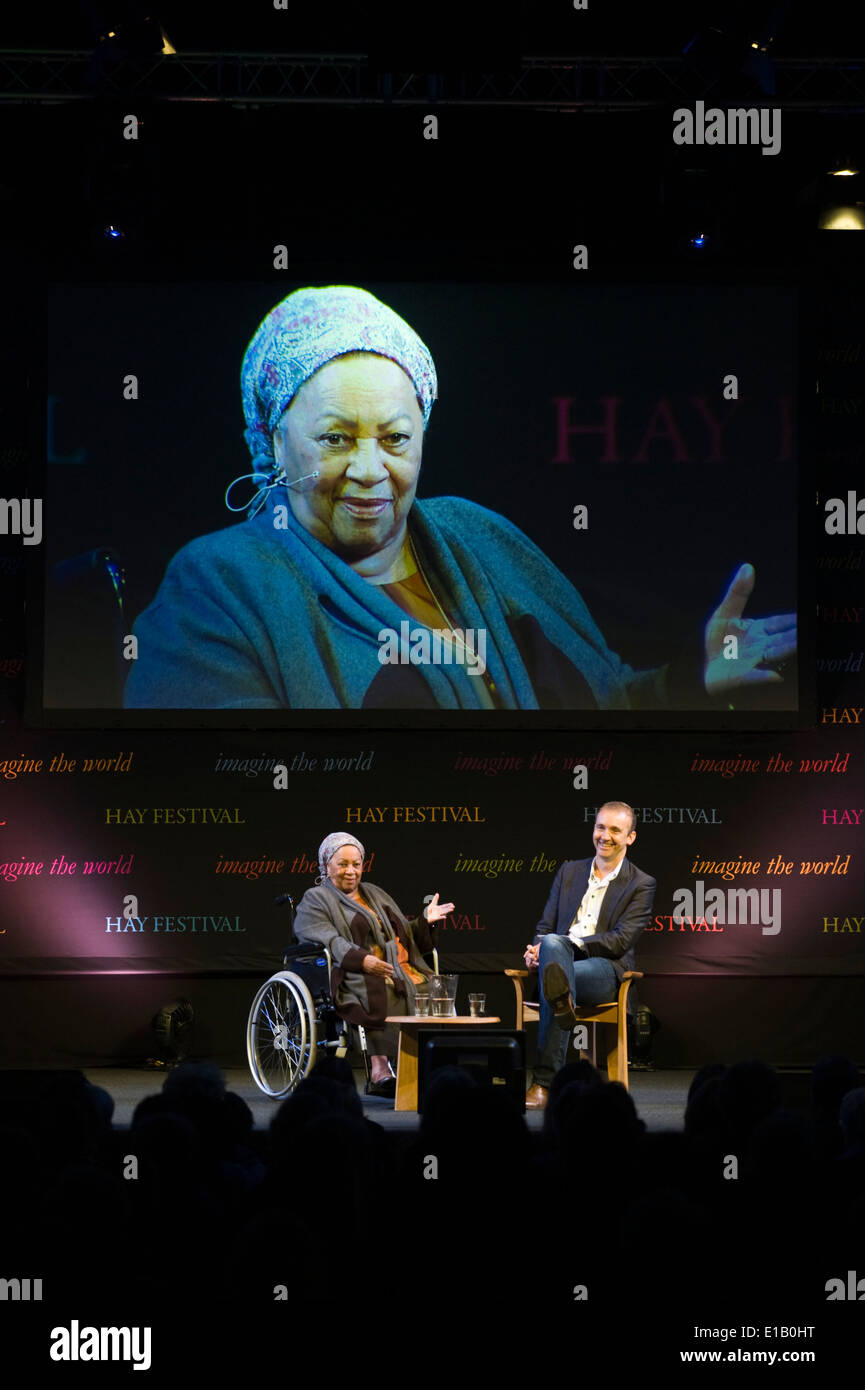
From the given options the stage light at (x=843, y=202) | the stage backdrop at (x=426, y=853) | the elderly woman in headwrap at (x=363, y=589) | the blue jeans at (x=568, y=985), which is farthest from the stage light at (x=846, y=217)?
the blue jeans at (x=568, y=985)

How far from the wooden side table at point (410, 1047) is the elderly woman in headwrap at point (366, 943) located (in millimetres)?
264

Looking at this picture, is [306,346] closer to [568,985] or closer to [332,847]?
[332,847]

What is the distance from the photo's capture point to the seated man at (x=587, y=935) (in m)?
5.69

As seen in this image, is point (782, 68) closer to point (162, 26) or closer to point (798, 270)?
point (798, 270)

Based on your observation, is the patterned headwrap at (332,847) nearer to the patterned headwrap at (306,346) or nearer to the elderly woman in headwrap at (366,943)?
the elderly woman in headwrap at (366,943)

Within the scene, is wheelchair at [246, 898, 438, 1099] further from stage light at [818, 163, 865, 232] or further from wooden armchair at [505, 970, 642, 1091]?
stage light at [818, 163, 865, 232]

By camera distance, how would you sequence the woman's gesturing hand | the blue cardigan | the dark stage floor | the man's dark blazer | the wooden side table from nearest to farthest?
the dark stage floor, the wooden side table, the woman's gesturing hand, the man's dark blazer, the blue cardigan

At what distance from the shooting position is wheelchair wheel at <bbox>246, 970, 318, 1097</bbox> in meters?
5.51

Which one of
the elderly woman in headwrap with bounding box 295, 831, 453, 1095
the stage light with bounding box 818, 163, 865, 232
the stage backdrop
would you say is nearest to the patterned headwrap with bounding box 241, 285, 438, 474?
the stage backdrop

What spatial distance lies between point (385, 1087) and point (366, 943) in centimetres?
51

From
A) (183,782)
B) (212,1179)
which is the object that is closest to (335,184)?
(183,782)

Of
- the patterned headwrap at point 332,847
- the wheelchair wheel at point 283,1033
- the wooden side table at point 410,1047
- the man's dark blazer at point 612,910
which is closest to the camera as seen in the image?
the wooden side table at point 410,1047

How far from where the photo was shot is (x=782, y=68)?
7.12 meters

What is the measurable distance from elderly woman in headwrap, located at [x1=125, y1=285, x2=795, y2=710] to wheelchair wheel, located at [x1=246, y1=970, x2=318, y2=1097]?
1540mm
